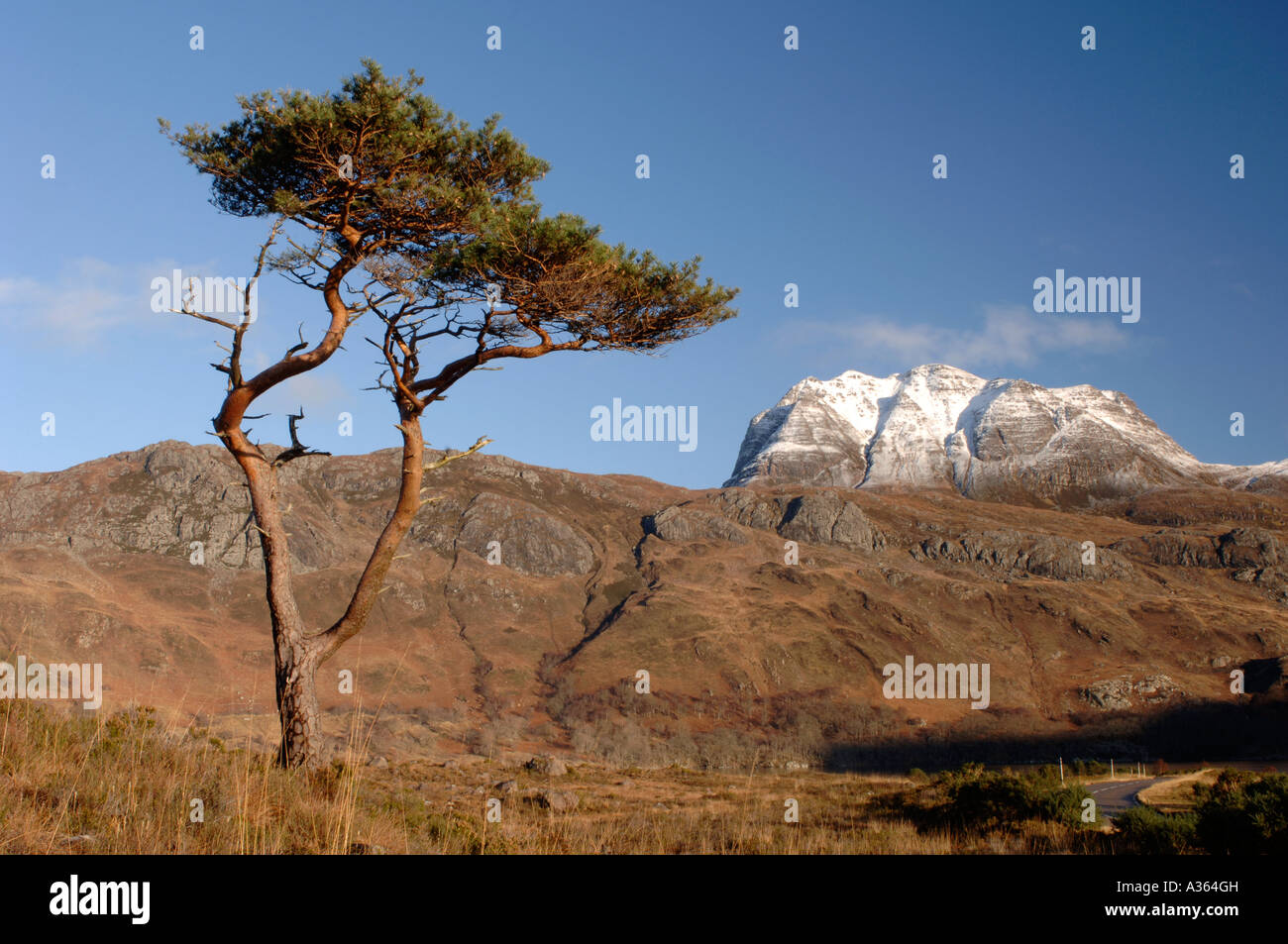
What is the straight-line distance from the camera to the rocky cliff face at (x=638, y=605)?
7138cm

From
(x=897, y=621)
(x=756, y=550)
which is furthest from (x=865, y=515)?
(x=897, y=621)

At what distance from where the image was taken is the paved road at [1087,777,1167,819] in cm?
2303

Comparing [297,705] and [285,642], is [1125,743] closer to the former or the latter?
[297,705]

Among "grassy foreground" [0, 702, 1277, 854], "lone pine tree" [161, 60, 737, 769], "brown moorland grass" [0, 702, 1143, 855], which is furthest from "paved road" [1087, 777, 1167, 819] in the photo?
"lone pine tree" [161, 60, 737, 769]

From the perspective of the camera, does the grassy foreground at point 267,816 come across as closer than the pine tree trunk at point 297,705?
Yes

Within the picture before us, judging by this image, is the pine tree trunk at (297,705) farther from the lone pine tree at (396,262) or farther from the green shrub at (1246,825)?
the green shrub at (1246,825)

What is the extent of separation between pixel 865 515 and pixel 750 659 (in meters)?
51.5

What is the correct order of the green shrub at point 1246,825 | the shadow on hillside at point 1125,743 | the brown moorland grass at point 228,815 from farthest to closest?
the shadow on hillside at point 1125,743, the green shrub at point 1246,825, the brown moorland grass at point 228,815

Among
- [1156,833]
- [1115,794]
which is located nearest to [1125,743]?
[1115,794]

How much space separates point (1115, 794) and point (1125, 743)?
43.7m

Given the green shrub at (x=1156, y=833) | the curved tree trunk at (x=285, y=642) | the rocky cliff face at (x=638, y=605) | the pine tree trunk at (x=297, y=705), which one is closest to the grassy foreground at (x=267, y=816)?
the green shrub at (x=1156, y=833)

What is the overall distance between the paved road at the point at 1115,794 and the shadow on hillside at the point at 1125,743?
92.5 ft

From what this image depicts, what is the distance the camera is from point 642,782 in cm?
2811
